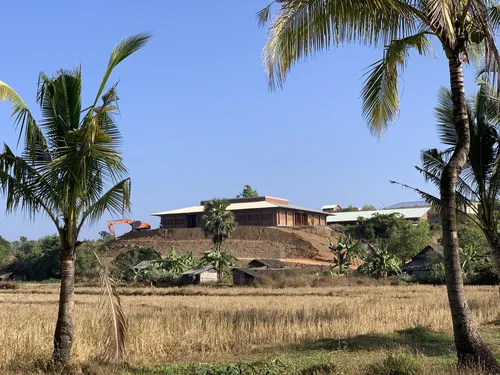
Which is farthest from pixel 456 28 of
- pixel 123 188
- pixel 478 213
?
pixel 123 188

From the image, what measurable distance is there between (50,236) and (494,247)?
68.5 meters

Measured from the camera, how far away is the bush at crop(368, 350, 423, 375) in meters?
7.74

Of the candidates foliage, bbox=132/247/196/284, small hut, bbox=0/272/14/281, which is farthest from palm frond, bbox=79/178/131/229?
small hut, bbox=0/272/14/281

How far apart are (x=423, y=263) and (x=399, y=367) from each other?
3953 cm

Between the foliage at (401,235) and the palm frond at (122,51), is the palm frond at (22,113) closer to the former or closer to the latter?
the palm frond at (122,51)

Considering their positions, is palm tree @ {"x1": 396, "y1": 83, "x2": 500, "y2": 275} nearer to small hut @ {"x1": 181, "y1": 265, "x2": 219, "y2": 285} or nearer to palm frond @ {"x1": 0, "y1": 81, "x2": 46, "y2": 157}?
→ palm frond @ {"x1": 0, "y1": 81, "x2": 46, "y2": 157}

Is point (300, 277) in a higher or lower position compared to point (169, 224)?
lower

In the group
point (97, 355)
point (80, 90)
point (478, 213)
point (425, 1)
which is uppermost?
point (425, 1)

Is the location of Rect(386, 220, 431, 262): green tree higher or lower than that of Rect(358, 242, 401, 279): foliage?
higher

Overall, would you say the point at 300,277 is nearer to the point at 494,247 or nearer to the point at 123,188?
the point at 494,247

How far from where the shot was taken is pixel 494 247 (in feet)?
40.9

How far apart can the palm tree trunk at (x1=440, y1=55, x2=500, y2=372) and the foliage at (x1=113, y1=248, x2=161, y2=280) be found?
43675mm

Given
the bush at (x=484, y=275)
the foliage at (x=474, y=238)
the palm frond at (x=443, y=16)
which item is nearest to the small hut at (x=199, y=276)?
the bush at (x=484, y=275)

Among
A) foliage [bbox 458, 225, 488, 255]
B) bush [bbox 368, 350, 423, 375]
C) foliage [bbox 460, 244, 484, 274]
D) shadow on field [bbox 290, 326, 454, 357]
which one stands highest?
foliage [bbox 458, 225, 488, 255]
